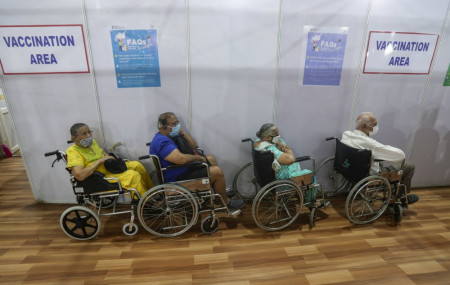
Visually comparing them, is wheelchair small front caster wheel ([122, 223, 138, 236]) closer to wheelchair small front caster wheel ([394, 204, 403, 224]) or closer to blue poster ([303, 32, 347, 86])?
blue poster ([303, 32, 347, 86])

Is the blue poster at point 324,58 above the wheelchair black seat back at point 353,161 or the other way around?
above

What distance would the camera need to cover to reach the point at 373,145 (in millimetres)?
2291

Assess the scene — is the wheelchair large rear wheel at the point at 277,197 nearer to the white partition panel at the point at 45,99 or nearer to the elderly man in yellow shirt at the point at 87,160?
the elderly man in yellow shirt at the point at 87,160

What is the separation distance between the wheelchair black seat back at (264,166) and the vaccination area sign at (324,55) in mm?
1021

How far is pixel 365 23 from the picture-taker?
2436 millimetres

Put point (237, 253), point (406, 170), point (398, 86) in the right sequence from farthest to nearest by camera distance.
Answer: point (398, 86), point (406, 170), point (237, 253)

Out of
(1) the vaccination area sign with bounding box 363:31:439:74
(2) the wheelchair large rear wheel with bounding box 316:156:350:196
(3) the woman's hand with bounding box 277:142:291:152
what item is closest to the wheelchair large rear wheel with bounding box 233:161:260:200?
(3) the woman's hand with bounding box 277:142:291:152

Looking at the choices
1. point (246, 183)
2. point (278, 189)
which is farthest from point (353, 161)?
point (246, 183)

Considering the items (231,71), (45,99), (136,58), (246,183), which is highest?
(136,58)

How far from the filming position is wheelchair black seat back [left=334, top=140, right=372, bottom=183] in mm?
2222

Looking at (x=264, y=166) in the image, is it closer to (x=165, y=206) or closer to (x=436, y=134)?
(x=165, y=206)

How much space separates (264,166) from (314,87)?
3.69ft

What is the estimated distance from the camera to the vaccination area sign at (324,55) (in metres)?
2.43

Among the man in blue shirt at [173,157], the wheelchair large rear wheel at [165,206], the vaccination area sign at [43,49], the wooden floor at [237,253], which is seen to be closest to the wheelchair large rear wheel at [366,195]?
the wooden floor at [237,253]
